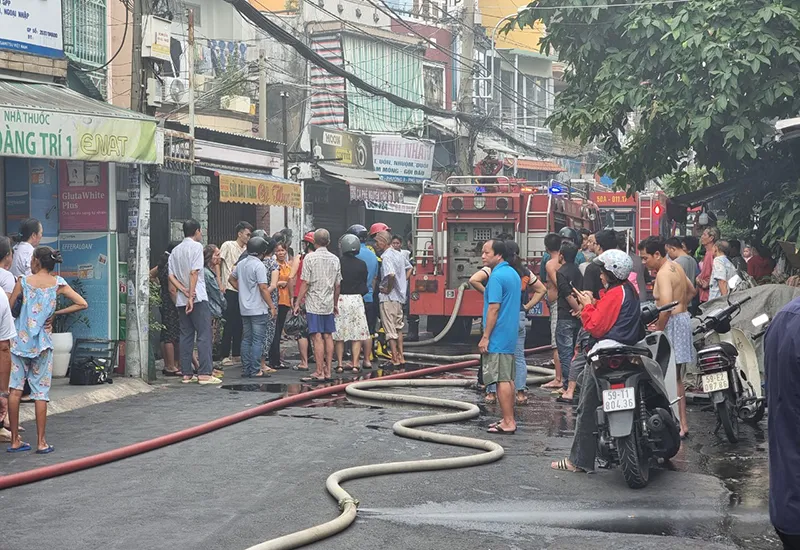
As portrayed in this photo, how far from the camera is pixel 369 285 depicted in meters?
15.7

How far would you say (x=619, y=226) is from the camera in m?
32.1

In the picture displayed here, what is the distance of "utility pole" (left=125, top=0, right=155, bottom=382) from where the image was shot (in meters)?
13.4

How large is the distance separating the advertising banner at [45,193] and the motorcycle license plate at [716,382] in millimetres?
8048

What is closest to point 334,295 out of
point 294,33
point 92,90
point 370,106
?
point 92,90

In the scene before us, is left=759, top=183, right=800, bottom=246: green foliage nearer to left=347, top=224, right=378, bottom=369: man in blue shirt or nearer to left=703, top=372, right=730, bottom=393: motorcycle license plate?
left=703, top=372, right=730, bottom=393: motorcycle license plate

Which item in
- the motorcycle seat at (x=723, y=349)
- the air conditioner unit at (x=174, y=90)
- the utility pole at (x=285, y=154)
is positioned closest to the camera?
the motorcycle seat at (x=723, y=349)

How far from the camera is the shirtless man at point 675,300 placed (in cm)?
973

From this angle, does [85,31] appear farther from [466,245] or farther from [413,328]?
[413,328]

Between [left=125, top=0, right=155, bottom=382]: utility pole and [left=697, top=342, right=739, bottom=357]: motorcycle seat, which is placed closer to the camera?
[left=697, top=342, right=739, bottom=357]: motorcycle seat

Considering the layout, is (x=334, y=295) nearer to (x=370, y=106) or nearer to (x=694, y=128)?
(x=694, y=128)

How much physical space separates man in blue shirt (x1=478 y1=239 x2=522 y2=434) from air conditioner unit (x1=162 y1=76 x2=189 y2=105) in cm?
1611

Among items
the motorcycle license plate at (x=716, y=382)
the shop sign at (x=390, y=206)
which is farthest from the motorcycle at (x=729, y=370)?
the shop sign at (x=390, y=206)

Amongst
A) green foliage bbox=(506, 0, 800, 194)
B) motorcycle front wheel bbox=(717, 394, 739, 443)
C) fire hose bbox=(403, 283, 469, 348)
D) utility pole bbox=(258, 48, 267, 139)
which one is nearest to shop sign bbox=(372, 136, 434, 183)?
utility pole bbox=(258, 48, 267, 139)

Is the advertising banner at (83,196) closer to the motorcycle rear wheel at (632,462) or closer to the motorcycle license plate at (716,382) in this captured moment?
the motorcycle license plate at (716,382)
